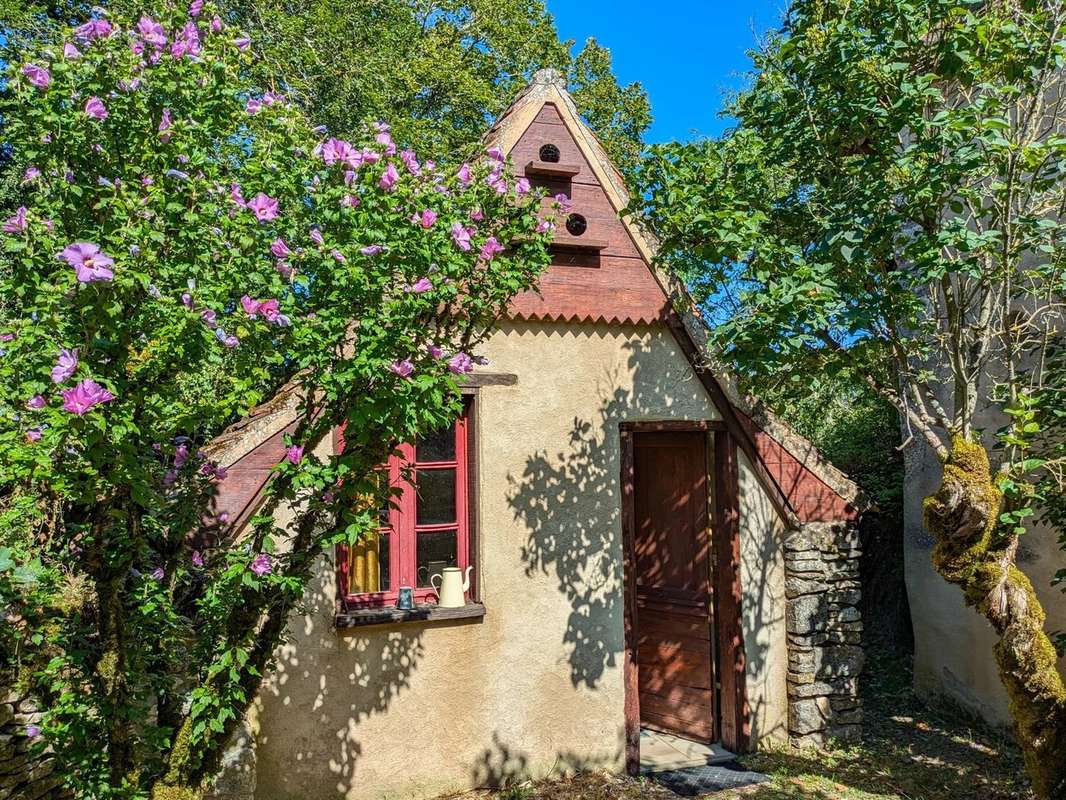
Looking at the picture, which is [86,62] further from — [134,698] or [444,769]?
[444,769]

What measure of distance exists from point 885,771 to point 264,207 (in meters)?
6.53

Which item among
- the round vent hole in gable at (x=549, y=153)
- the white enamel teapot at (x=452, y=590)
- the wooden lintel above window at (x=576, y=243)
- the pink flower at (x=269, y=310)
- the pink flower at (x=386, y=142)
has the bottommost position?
the white enamel teapot at (x=452, y=590)

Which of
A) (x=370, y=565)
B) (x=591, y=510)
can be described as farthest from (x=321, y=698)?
(x=591, y=510)

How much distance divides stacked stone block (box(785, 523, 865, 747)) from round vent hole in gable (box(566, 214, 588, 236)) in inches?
134

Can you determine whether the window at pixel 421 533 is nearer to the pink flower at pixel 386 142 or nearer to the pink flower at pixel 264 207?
the pink flower at pixel 386 142

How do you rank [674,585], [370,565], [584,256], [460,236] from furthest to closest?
1. [674,585]
2. [584,256]
3. [370,565]
4. [460,236]

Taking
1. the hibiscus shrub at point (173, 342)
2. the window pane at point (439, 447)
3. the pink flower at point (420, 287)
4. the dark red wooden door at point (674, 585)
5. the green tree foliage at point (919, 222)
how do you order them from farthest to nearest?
the dark red wooden door at point (674, 585), the window pane at point (439, 447), the green tree foliage at point (919, 222), the pink flower at point (420, 287), the hibiscus shrub at point (173, 342)

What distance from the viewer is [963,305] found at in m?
4.86

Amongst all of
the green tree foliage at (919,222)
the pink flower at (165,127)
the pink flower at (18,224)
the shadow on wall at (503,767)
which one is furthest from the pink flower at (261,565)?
the green tree foliage at (919,222)

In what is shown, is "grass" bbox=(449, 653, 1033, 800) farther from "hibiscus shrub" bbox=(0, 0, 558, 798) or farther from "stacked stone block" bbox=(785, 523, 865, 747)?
"hibiscus shrub" bbox=(0, 0, 558, 798)

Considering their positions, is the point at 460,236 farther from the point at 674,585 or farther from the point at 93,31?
the point at 674,585

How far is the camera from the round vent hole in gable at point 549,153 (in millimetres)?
6215

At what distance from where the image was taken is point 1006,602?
4.60 metres

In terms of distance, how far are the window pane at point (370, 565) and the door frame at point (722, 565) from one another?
6.68ft
